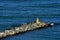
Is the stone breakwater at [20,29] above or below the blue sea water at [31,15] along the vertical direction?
above

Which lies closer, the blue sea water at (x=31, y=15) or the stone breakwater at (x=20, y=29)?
the stone breakwater at (x=20, y=29)

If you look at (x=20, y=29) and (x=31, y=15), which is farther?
(x=31, y=15)

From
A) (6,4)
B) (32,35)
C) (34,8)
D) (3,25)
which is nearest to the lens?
(32,35)

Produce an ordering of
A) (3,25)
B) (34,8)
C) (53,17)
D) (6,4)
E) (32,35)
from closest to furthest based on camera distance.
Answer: (32,35) → (3,25) → (53,17) → (34,8) → (6,4)

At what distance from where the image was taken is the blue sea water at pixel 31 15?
146 ft

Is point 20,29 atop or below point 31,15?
atop

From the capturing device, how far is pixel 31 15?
57344 millimetres

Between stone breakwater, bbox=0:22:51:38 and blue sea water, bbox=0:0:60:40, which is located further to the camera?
blue sea water, bbox=0:0:60:40

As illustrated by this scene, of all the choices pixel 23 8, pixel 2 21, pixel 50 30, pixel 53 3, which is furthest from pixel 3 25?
pixel 53 3

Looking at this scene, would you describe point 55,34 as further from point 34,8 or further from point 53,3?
point 53,3

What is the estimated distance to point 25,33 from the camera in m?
44.6

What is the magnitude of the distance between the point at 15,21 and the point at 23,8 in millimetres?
12256

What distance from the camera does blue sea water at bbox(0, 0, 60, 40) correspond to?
1752 inches

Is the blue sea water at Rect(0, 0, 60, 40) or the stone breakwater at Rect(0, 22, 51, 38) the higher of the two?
the stone breakwater at Rect(0, 22, 51, 38)
